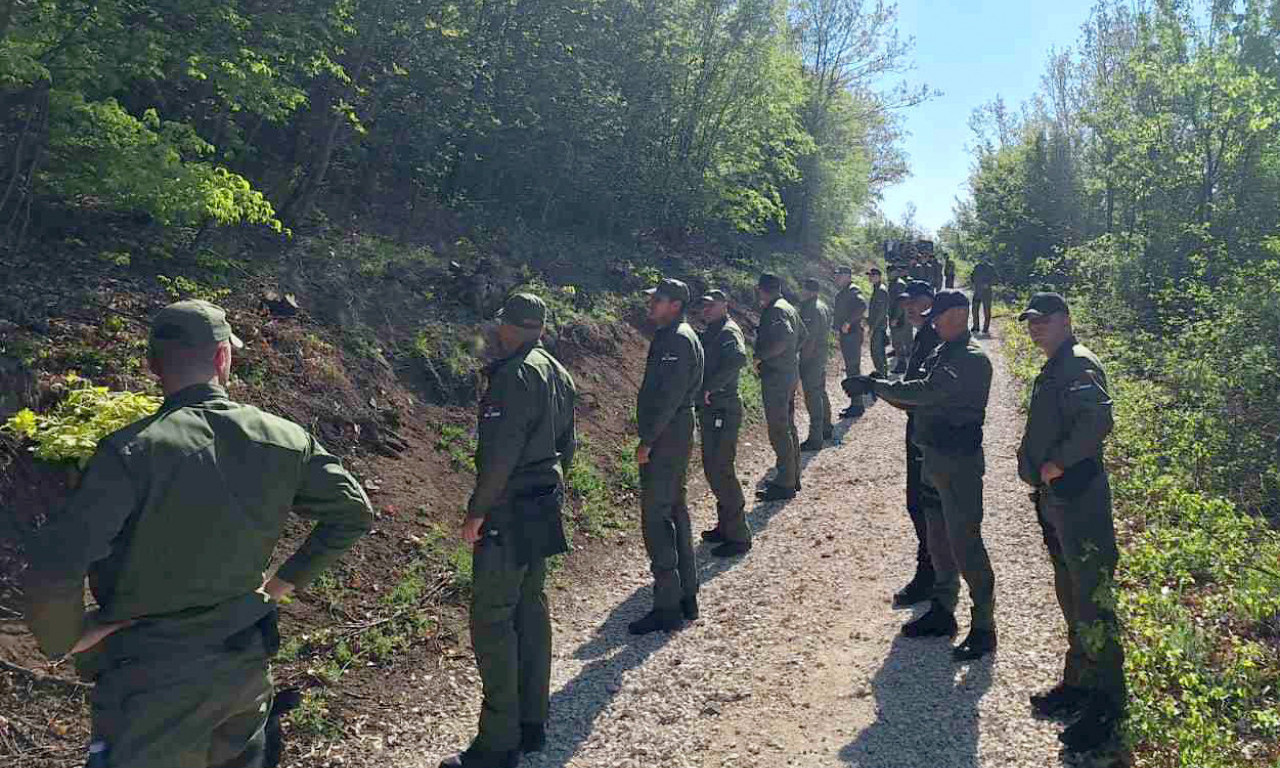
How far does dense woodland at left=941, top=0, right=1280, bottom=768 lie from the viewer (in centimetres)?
484

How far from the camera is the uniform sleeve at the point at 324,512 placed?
3023 millimetres

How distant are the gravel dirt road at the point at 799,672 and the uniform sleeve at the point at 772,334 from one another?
6.51ft

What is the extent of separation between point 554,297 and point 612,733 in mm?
9034

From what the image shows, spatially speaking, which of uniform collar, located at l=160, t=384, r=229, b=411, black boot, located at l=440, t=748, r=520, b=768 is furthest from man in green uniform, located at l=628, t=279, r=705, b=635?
uniform collar, located at l=160, t=384, r=229, b=411

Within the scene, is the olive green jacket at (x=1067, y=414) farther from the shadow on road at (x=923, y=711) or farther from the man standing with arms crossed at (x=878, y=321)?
the man standing with arms crossed at (x=878, y=321)

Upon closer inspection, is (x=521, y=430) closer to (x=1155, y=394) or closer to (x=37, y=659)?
(x=37, y=659)

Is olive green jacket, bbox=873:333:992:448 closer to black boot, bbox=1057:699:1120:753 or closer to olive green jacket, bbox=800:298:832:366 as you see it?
black boot, bbox=1057:699:1120:753

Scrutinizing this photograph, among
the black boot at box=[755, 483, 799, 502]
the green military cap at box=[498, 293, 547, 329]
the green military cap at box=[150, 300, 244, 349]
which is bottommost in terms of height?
the black boot at box=[755, 483, 799, 502]

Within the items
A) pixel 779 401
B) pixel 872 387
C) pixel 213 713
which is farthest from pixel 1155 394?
pixel 213 713

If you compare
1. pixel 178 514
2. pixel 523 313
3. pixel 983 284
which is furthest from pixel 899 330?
pixel 178 514

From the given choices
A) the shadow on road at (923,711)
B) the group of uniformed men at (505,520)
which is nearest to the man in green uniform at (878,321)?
the group of uniformed men at (505,520)

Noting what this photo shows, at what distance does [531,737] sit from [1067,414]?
3570 millimetres

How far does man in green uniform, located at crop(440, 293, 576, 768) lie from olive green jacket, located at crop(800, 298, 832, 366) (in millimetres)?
7122

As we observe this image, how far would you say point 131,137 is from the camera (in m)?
6.71
